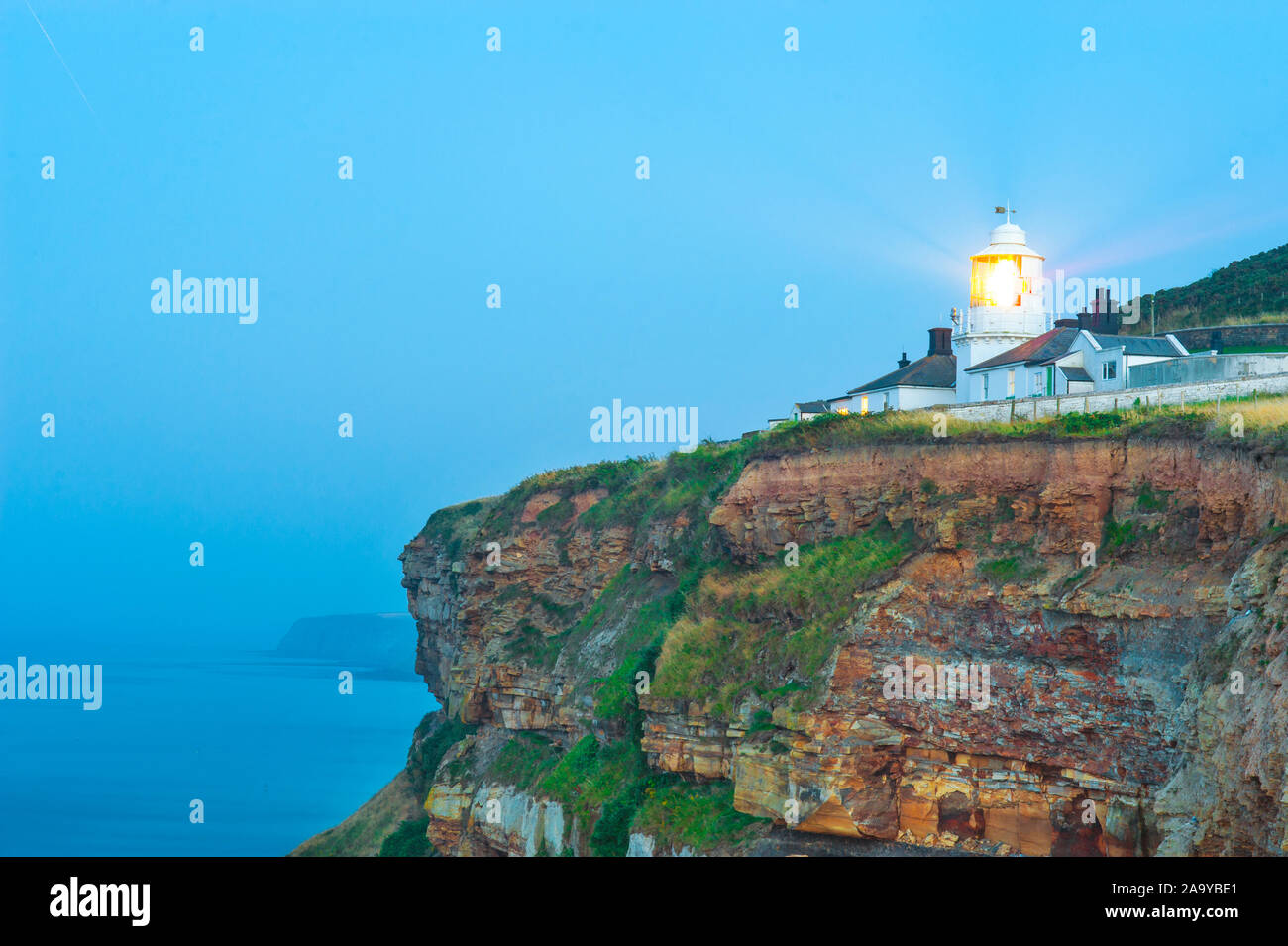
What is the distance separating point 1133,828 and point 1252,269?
51.3 meters

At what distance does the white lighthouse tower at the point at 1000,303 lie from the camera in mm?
39156

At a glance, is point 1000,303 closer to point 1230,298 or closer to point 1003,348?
point 1003,348

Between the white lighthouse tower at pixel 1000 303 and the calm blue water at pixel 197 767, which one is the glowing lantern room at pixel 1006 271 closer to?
the white lighthouse tower at pixel 1000 303

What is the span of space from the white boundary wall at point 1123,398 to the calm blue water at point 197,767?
169ft

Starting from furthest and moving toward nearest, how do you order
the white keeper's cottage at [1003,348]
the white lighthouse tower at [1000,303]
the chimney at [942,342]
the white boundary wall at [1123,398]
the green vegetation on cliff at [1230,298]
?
the green vegetation on cliff at [1230,298]
the chimney at [942,342]
the white lighthouse tower at [1000,303]
the white keeper's cottage at [1003,348]
the white boundary wall at [1123,398]

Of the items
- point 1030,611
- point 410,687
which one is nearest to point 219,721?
point 410,687

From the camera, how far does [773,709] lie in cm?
2642

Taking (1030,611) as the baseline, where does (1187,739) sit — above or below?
below

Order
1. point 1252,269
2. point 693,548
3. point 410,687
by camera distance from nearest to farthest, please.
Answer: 1. point 693,548
2. point 1252,269
3. point 410,687

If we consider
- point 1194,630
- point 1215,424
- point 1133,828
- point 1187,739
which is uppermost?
point 1215,424

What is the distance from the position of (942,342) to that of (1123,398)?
58.5ft

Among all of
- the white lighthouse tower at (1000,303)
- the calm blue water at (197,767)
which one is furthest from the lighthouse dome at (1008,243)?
the calm blue water at (197,767)

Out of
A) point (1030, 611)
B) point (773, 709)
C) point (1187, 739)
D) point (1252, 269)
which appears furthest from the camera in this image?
point (1252, 269)
